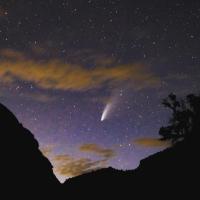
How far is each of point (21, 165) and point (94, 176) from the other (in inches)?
263

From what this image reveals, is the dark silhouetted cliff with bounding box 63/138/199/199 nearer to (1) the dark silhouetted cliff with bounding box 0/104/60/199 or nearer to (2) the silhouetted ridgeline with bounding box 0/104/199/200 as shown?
(2) the silhouetted ridgeline with bounding box 0/104/199/200

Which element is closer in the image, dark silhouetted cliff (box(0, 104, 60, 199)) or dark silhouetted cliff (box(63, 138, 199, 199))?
dark silhouetted cliff (box(63, 138, 199, 199))

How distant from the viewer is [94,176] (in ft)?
95.6

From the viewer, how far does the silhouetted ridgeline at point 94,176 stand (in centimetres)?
2139

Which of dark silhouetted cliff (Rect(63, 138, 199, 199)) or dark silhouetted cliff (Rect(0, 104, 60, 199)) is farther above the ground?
dark silhouetted cliff (Rect(0, 104, 60, 199))

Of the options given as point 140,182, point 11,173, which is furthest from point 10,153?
point 140,182

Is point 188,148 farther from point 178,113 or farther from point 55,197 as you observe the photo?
point 178,113

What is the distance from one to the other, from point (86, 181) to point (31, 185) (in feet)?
16.2

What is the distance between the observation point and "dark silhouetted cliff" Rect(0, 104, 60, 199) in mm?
26378

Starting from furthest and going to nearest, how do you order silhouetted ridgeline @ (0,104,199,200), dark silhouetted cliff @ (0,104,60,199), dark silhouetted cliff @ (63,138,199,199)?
1. dark silhouetted cliff @ (0,104,60,199)
2. silhouetted ridgeline @ (0,104,199,200)
3. dark silhouetted cliff @ (63,138,199,199)

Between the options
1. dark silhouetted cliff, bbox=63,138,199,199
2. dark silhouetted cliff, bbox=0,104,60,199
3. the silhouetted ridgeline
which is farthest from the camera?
dark silhouetted cliff, bbox=0,104,60,199

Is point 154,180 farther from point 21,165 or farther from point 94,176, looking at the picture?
point 21,165

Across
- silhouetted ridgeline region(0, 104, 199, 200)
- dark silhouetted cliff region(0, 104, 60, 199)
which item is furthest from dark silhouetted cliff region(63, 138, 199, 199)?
dark silhouetted cliff region(0, 104, 60, 199)

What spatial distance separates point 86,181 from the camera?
28859mm
